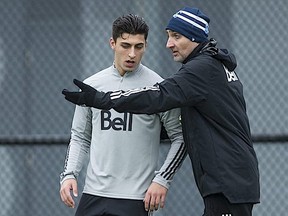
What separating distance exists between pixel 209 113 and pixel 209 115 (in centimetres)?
1

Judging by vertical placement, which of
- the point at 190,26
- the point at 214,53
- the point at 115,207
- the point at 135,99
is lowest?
the point at 115,207

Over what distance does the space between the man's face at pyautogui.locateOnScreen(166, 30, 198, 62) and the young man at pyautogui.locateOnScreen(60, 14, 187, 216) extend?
5.6 inches

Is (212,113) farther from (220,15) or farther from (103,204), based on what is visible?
(220,15)

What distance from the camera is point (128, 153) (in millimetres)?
5285

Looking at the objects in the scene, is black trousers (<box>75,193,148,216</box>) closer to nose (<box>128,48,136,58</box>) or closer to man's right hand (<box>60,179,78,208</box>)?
man's right hand (<box>60,179,78,208</box>)

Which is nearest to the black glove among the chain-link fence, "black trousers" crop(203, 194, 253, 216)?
"black trousers" crop(203, 194, 253, 216)

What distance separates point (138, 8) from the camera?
25.7ft

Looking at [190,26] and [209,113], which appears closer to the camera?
[209,113]

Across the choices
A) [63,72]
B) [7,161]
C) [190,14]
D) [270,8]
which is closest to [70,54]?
[63,72]

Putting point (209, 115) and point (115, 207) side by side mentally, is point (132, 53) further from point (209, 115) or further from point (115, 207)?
point (115, 207)

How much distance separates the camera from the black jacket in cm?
507

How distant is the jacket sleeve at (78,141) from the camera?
544 centimetres

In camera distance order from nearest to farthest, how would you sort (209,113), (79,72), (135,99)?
1. (135,99)
2. (209,113)
3. (79,72)

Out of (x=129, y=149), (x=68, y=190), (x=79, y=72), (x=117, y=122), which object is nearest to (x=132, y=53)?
(x=117, y=122)
